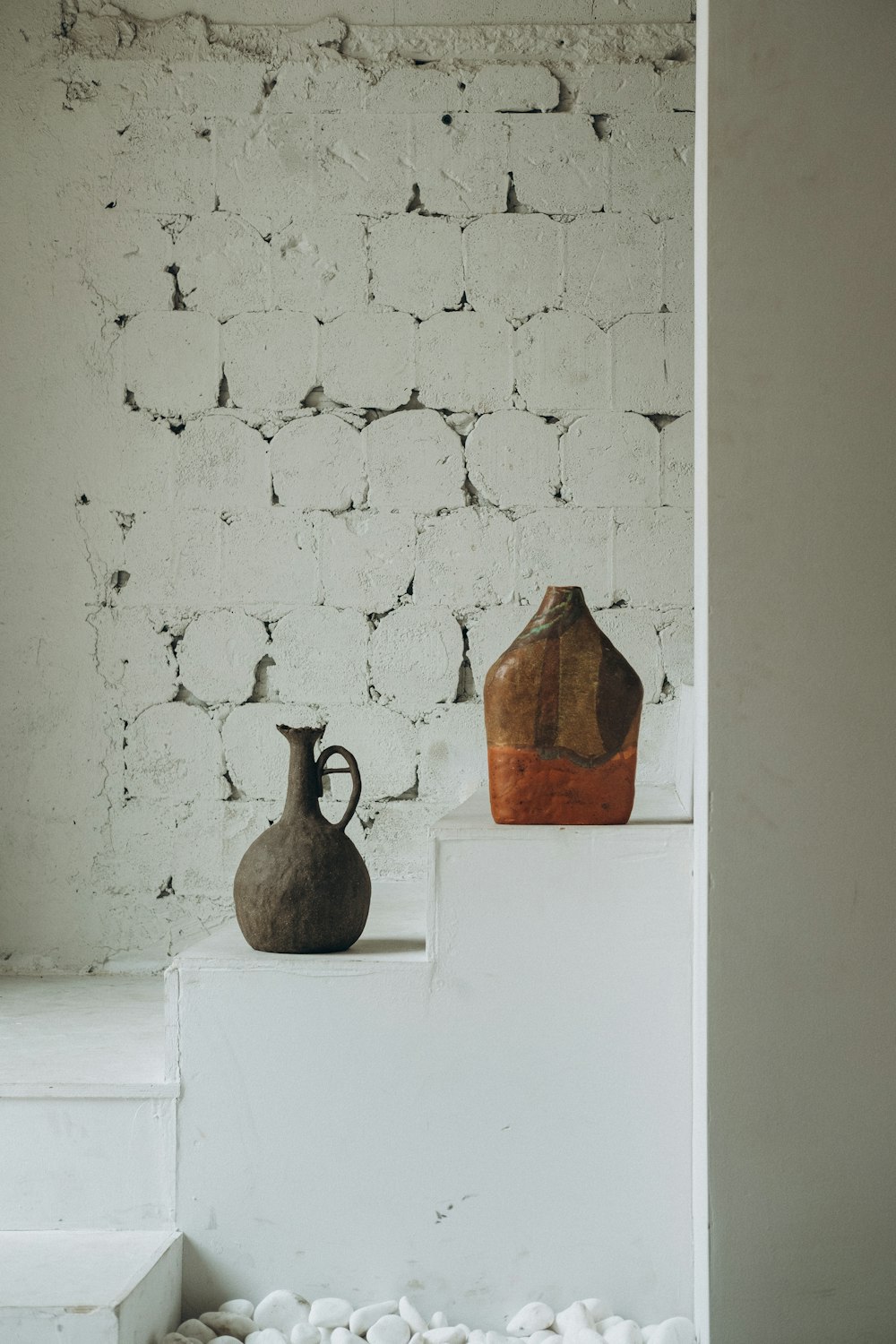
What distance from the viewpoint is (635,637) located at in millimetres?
2910

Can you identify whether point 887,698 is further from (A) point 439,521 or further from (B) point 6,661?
(B) point 6,661

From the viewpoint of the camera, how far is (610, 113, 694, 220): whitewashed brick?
2.92 meters

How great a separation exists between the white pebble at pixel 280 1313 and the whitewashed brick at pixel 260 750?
129cm

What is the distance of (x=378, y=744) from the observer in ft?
9.64

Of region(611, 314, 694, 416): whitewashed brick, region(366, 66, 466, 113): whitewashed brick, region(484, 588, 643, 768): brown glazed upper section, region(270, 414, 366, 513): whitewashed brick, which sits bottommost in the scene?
region(484, 588, 643, 768): brown glazed upper section

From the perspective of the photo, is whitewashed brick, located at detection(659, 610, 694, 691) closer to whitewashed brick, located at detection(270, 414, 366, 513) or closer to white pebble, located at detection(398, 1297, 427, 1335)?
whitewashed brick, located at detection(270, 414, 366, 513)

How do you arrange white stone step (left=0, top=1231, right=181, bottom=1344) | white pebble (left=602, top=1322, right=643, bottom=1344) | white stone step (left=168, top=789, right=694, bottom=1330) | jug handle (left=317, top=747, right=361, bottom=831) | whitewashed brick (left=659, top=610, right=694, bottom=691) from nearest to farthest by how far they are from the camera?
white stone step (left=0, top=1231, right=181, bottom=1344) < white pebble (left=602, top=1322, right=643, bottom=1344) < white stone step (left=168, top=789, right=694, bottom=1330) < jug handle (left=317, top=747, right=361, bottom=831) < whitewashed brick (left=659, top=610, right=694, bottom=691)

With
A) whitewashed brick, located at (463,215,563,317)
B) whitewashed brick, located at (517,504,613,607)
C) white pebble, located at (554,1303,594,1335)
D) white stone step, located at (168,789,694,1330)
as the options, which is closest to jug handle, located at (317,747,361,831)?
white stone step, located at (168,789,694,1330)

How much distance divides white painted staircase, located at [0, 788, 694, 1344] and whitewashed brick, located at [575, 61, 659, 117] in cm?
191

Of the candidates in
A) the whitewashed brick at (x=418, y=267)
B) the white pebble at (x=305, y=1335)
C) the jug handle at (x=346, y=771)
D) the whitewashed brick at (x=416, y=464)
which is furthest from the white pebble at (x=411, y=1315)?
the whitewashed brick at (x=418, y=267)

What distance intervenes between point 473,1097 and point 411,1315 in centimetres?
32

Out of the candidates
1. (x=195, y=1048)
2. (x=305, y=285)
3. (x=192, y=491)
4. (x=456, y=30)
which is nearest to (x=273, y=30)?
(x=456, y=30)

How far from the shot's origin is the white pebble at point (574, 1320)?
5.72 feet

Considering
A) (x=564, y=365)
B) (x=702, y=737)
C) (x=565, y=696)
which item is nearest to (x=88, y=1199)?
(x=565, y=696)
